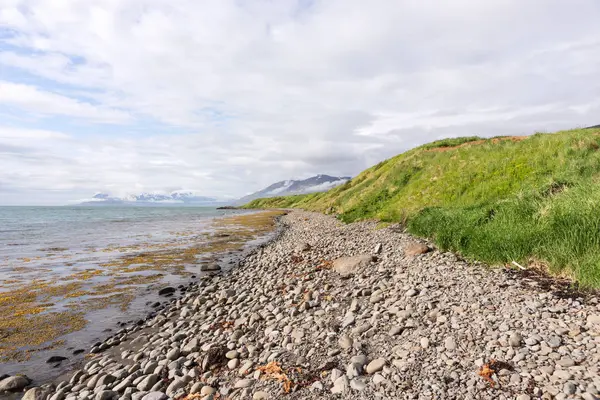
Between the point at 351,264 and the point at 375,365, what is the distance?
25.4 feet

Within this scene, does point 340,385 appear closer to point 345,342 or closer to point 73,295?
point 345,342

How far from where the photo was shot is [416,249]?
562 inches

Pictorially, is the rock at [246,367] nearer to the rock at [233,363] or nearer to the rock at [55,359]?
the rock at [233,363]

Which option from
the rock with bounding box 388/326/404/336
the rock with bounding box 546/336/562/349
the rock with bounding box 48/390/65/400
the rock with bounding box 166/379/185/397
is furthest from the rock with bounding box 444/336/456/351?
the rock with bounding box 48/390/65/400

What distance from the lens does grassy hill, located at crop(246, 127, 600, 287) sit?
9.93 metres

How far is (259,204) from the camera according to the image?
172 metres

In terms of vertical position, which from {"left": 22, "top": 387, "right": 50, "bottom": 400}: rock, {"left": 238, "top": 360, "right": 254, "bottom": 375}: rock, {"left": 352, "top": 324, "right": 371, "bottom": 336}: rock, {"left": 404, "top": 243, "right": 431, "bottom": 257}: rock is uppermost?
{"left": 404, "top": 243, "right": 431, "bottom": 257}: rock

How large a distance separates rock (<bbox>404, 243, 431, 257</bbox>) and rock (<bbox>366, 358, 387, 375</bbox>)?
813 centimetres

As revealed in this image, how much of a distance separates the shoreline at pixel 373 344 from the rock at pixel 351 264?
2.31ft

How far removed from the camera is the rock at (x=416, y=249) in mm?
14078

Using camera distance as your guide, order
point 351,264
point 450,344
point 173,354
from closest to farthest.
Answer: point 450,344
point 173,354
point 351,264

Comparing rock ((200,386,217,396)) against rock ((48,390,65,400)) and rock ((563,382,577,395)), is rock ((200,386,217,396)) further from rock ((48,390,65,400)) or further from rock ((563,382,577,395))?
rock ((563,382,577,395))

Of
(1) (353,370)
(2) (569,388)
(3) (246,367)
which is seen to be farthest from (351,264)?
(2) (569,388)

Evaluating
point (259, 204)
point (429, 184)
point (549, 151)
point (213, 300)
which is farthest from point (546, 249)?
point (259, 204)
